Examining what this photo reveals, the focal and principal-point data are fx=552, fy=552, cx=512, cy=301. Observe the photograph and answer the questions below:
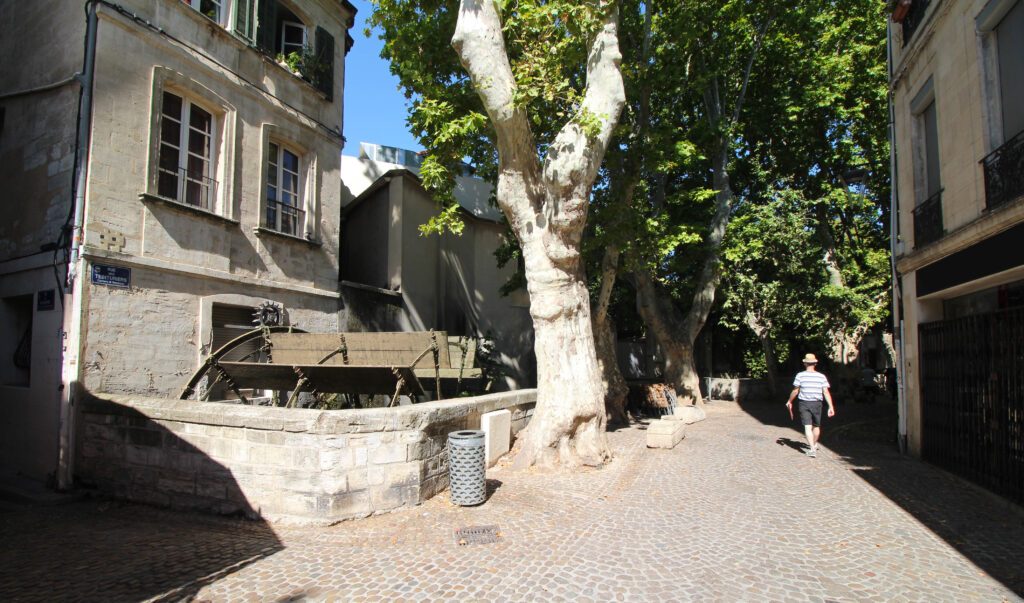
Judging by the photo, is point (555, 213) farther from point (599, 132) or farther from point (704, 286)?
point (704, 286)

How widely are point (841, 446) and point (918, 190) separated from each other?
175 inches

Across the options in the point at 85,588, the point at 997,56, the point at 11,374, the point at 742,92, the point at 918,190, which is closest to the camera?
the point at 85,588

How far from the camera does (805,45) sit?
1463cm

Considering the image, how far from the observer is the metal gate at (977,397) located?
6004 mm

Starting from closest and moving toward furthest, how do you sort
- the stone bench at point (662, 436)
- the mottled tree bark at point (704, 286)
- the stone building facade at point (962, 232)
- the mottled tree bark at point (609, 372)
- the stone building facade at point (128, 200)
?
the stone building facade at point (962, 232) < the stone building facade at point (128, 200) < the stone bench at point (662, 436) < the mottled tree bark at point (609, 372) < the mottled tree bark at point (704, 286)

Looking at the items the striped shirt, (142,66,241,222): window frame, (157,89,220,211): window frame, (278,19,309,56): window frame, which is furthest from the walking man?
(278,19,309,56): window frame

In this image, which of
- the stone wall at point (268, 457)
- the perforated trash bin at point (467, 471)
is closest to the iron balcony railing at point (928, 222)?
the perforated trash bin at point (467, 471)

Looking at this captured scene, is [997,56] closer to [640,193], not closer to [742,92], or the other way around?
[640,193]

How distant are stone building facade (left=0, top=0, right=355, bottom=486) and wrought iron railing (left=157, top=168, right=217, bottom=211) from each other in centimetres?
2

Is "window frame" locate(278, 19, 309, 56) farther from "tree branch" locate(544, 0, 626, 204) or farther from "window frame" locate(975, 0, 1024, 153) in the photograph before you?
"window frame" locate(975, 0, 1024, 153)

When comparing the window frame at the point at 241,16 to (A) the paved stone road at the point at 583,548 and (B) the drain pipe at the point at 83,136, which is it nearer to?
(B) the drain pipe at the point at 83,136

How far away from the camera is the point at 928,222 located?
814 cm

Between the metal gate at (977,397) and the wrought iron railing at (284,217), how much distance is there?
10401 mm

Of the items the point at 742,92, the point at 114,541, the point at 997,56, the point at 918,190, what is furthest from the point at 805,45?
the point at 114,541
